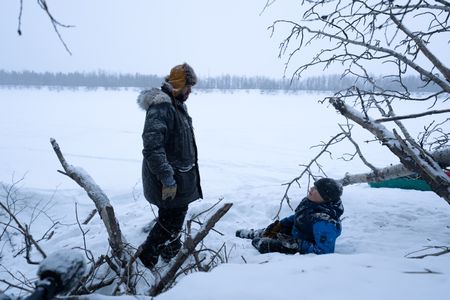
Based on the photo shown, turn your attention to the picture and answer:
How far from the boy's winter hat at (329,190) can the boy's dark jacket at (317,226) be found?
77 mm

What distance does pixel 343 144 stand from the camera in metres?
13.0

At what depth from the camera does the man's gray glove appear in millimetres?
2619

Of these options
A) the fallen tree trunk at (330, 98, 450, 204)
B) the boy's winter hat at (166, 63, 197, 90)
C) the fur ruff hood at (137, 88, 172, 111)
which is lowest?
the fallen tree trunk at (330, 98, 450, 204)

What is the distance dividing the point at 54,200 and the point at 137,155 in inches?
226

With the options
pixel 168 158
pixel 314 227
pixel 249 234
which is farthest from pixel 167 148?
pixel 314 227

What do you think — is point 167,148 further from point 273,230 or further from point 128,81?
point 128,81

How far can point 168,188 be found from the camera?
2.63 meters

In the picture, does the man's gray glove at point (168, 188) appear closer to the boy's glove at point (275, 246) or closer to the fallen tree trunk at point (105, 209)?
the fallen tree trunk at point (105, 209)

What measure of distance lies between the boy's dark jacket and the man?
1091 mm

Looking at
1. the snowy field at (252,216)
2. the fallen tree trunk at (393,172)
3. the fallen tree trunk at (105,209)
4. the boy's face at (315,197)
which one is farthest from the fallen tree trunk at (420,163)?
the fallen tree trunk at (105,209)

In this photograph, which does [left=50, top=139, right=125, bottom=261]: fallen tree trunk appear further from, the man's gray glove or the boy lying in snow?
the boy lying in snow

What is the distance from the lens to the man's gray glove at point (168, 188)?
8.59 ft

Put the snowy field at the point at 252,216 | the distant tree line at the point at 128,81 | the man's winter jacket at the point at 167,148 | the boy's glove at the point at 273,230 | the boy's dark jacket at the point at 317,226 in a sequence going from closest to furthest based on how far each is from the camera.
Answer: the snowy field at the point at 252,216 < the man's winter jacket at the point at 167,148 < the boy's dark jacket at the point at 317,226 < the boy's glove at the point at 273,230 < the distant tree line at the point at 128,81

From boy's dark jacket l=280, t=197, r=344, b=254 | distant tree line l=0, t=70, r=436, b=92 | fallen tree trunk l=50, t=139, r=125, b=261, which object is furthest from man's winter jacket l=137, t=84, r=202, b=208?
distant tree line l=0, t=70, r=436, b=92
